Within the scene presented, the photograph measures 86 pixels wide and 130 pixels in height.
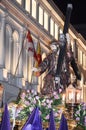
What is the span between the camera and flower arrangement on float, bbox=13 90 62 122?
9.87 meters

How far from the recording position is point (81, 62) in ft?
190

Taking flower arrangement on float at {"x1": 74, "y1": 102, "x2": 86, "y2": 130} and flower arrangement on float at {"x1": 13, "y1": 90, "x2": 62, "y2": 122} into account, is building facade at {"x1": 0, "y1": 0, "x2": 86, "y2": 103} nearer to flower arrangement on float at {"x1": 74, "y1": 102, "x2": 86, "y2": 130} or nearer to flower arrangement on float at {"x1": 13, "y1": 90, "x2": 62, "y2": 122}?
flower arrangement on float at {"x1": 74, "y1": 102, "x2": 86, "y2": 130}

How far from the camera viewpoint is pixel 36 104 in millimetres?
10039

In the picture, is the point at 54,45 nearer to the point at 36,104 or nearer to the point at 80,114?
Result: the point at 80,114

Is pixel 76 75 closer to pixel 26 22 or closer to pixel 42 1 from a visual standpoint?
pixel 26 22

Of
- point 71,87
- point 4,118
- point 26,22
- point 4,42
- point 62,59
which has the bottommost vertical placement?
point 4,118

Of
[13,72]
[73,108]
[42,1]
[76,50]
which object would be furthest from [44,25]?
[73,108]

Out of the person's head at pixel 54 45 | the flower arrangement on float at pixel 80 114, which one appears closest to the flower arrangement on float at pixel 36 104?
the flower arrangement on float at pixel 80 114

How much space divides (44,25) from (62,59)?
2512 cm

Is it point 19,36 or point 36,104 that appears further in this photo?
point 19,36

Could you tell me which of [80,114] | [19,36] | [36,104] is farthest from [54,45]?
[19,36]

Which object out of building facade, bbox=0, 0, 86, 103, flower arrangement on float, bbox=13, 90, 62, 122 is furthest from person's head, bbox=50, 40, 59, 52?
building facade, bbox=0, 0, 86, 103

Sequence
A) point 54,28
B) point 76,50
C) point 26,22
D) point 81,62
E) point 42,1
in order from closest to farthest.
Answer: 1. point 26,22
2. point 42,1
3. point 54,28
4. point 76,50
5. point 81,62

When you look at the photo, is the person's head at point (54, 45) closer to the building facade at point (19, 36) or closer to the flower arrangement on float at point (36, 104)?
the flower arrangement on float at point (36, 104)
